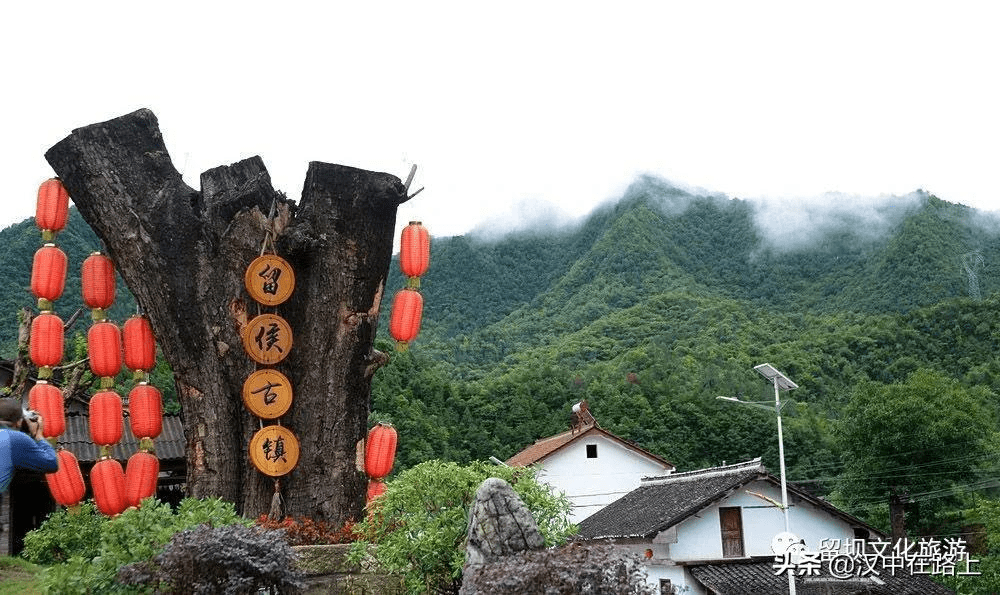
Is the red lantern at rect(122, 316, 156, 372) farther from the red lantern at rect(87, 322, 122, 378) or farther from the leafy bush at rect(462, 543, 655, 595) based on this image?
the leafy bush at rect(462, 543, 655, 595)

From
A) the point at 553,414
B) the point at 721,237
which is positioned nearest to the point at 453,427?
the point at 553,414

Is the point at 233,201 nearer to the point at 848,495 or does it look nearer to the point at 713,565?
the point at 713,565

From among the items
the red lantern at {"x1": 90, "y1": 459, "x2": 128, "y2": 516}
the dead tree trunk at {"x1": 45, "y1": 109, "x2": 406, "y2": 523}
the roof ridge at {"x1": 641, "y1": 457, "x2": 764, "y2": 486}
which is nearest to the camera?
the dead tree trunk at {"x1": 45, "y1": 109, "x2": 406, "y2": 523}

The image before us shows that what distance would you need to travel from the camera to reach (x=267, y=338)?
9.24 meters

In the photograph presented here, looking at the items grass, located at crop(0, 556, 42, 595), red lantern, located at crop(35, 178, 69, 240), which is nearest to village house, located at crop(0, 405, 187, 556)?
grass, located at crop(0, 556, 42, 595)

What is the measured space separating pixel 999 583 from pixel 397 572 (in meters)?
14.4

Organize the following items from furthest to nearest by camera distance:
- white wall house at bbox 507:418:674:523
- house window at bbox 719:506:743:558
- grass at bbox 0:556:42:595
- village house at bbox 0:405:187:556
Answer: white wall house at bbox 507:418:674:523 → house window at bbox 719:506:743:558 → village house at bbox 0:405:187:556 → grass at bbox 0:556:42:595

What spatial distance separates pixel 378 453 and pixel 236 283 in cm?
237

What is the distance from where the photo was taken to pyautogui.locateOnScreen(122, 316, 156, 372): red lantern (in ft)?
32.2

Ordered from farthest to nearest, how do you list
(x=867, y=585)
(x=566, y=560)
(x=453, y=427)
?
(x=453, y=427)
(x=867, y=585)
(x=566, y=560)

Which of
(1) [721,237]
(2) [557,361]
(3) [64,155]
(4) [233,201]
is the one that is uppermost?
(1) [721,237]

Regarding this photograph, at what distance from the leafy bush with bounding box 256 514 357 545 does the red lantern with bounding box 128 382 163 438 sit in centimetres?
211

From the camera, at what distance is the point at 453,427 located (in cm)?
2898

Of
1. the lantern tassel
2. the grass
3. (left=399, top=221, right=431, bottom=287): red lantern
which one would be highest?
(left=399, top=221, right=431, bottom=287): red lantern
